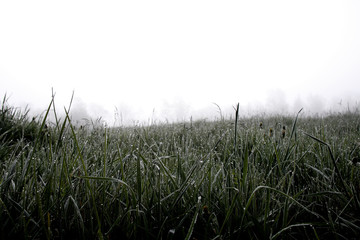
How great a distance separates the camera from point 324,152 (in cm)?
174

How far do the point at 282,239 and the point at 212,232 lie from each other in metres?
0.31

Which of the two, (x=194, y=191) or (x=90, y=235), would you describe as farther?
(x=194, y=191)

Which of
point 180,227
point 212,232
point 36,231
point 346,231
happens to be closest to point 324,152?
point 346,231

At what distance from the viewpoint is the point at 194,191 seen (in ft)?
3.45

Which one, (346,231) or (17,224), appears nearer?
(17,224)

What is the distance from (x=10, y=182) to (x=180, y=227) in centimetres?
92

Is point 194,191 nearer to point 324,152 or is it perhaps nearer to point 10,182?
point 10,182

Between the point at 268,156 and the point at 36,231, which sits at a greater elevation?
the point at 268,156

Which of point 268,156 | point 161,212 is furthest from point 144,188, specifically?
point 268,156

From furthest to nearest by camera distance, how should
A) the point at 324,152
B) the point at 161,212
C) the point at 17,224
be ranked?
the point at 324,152, the point at 161,212, the point at 17,224

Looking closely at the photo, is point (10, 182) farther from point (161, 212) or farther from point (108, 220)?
point (161, 212)

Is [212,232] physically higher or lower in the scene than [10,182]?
lower

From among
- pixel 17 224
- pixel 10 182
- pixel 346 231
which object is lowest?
pixel 346 231

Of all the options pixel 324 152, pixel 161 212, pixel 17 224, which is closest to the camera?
pixel 17 224
